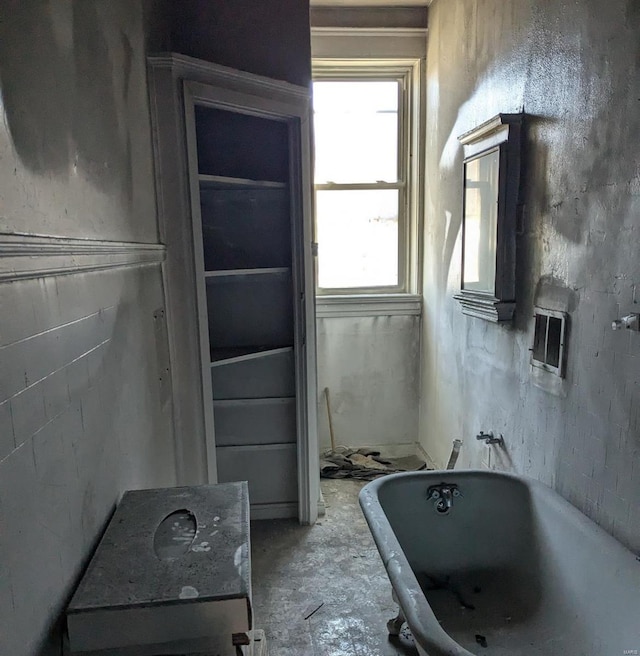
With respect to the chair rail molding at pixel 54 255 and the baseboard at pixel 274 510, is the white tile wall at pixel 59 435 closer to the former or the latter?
the chair rail molding at pixel 54 255

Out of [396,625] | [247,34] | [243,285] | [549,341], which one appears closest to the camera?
[549,341]

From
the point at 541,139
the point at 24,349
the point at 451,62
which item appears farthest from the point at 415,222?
the point at 24,349

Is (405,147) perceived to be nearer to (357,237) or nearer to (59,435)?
(357,237)

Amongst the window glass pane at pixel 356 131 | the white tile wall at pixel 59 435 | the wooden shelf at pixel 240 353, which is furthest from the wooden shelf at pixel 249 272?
the window glass pane at pixel 356 131

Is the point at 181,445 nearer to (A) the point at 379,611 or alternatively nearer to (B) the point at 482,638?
(A) the point at 379,611

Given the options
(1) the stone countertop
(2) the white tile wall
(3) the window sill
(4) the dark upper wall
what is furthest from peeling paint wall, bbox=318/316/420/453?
(1) the stone countertop

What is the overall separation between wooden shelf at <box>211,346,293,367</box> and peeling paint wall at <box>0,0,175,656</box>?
30.8 inches

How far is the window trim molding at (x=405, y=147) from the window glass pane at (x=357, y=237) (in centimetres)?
5

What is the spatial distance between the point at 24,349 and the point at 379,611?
1.85 m

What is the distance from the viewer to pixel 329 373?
3.70 meters

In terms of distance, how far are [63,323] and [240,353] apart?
5.22 feet

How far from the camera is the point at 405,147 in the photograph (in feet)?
11.8

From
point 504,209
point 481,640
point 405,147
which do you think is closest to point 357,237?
point 405,147

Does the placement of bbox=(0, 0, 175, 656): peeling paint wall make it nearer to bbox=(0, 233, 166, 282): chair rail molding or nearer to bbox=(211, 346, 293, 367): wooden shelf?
bbox=(0, 233, 166, 282): chair rail molding
